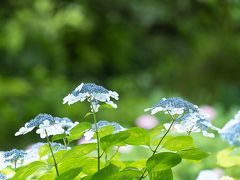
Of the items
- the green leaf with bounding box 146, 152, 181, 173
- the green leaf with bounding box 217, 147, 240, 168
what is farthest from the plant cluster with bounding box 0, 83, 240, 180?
the green leaf with bounding box 217, 147, 240, 168

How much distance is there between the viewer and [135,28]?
7.93m

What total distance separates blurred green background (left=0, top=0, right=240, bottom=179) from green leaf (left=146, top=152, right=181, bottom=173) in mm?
4832

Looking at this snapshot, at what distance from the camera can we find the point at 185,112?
4.70 ft

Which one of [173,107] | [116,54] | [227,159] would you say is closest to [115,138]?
[173,107]

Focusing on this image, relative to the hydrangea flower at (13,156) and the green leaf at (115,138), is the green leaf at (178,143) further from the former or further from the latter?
the hydrangea flower at (13,156)

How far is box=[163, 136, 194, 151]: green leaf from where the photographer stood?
54.7 inches

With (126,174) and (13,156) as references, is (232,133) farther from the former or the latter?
(13,156)

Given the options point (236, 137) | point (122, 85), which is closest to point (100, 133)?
point (236, 137)

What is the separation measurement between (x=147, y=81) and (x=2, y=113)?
199 centimetres

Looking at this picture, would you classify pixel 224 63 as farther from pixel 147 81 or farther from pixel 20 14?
pixel 20 14

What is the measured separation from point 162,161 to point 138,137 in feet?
0.23

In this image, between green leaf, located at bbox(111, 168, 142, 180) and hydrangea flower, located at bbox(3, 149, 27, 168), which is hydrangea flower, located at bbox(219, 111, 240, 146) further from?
hydrangea flower, located at bbox(3, 149, 27, 168)

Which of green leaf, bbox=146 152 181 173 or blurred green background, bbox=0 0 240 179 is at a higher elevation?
blurred green background, bbox=0 0 240 179

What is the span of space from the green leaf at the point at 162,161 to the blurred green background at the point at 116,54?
4.83 metres
